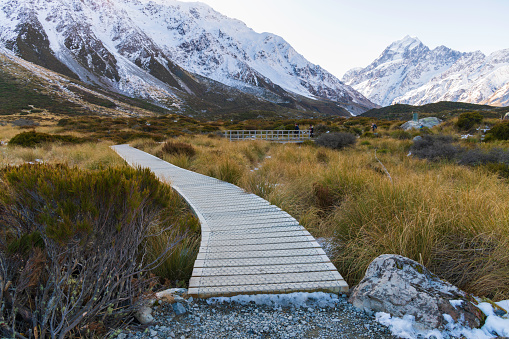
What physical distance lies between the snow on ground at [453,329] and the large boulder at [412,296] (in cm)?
3

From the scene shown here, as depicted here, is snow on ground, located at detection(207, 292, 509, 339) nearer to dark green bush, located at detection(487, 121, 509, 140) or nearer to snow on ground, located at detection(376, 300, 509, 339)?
snow on ground, located at detection(376, 300, 509, 339)

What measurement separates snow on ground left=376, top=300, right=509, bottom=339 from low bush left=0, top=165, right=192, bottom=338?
1769 millimetres

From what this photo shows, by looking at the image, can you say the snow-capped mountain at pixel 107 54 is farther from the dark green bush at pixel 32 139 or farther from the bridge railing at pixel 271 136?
the dark green bush at pixel 32 139

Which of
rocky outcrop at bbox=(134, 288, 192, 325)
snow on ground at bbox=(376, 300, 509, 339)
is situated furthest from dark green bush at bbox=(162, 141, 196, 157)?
snow on ground at bbox=(376, 300, 509, 339)

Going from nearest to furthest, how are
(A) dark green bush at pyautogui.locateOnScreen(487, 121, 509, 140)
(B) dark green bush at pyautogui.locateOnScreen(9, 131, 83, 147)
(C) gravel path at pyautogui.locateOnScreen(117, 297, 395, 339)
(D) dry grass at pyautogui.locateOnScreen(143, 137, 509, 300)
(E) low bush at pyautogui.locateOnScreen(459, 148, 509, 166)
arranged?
(C) gravel path at pyautogui.locateOnScreen(117, 297, 395, 339), (D) dry grass at pyautogui.locateOnScreen(143, 137, 509, 300), (E) low bush at pyautogui.locateOnScreen(459, 148, 509, 166), (A) dark green bush at pyautogui.locateOnScreen(487, 121, 509, 140), (B) dark green bush at pyautogui.locateOnScreen(9, 131, 83, 147)

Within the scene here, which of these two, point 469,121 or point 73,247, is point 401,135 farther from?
point 73,247

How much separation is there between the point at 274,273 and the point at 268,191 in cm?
314

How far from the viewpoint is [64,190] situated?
2717 millimetres

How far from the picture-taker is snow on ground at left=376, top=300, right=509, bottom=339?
1974 mm

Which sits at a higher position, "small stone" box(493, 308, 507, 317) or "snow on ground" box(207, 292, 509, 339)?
"small stone" box(493, 308, 507, 317)

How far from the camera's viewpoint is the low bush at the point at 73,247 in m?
1.92

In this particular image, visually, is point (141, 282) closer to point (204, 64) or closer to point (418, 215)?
point (418, 215)

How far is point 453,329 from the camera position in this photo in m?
2.01

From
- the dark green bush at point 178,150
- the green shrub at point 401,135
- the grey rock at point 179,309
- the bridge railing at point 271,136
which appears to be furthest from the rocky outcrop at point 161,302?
the green shrub at point 401,135
